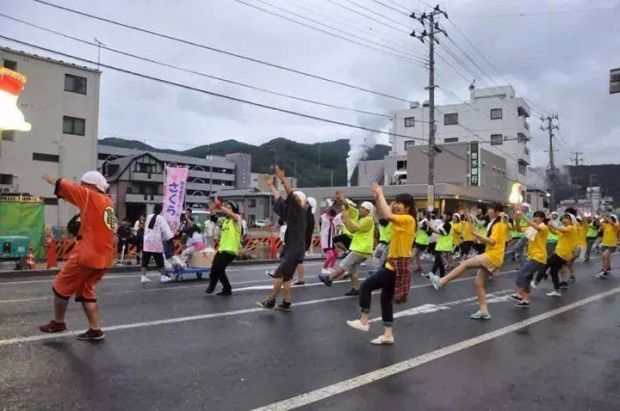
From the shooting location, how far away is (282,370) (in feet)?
18.6

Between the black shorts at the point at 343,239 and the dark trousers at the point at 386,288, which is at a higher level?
the black shorts at the point at 343,239

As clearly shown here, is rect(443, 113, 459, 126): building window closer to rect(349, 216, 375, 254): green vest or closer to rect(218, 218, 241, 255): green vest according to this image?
rect(349, 216, 375, 254): green vest

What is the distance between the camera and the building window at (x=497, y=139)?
64.3 metres

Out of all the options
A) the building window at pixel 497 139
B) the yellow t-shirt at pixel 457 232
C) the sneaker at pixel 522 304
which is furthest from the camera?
the building window at pixel 497 139

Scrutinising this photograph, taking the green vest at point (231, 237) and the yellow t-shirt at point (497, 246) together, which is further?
the green vest at point (231, 237)

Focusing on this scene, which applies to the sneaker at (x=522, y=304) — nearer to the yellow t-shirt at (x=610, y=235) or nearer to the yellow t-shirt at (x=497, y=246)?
the yellow t-shirt at (x=497, y=246)

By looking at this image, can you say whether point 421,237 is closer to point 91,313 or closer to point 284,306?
point 284,306

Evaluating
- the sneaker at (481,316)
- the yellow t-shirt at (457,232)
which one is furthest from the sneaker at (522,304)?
the yellow t-shirt at (457,232)

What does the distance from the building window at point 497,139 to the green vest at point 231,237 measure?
57369mm

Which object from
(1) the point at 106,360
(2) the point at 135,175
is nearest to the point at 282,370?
(1) the point at 106,360

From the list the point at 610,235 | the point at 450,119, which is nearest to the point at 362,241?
the point at 610,235

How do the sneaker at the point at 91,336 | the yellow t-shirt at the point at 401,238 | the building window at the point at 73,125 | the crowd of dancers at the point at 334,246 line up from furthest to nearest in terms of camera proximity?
the building window at the point at 73,125 < the yellow t-shirt at the point at 401,238 < the sneaker at the point at 91,336 < the crowd of dancers at the point at 334,246

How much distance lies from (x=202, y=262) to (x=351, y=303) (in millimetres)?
4821

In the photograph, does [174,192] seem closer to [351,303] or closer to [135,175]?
[351,303]
